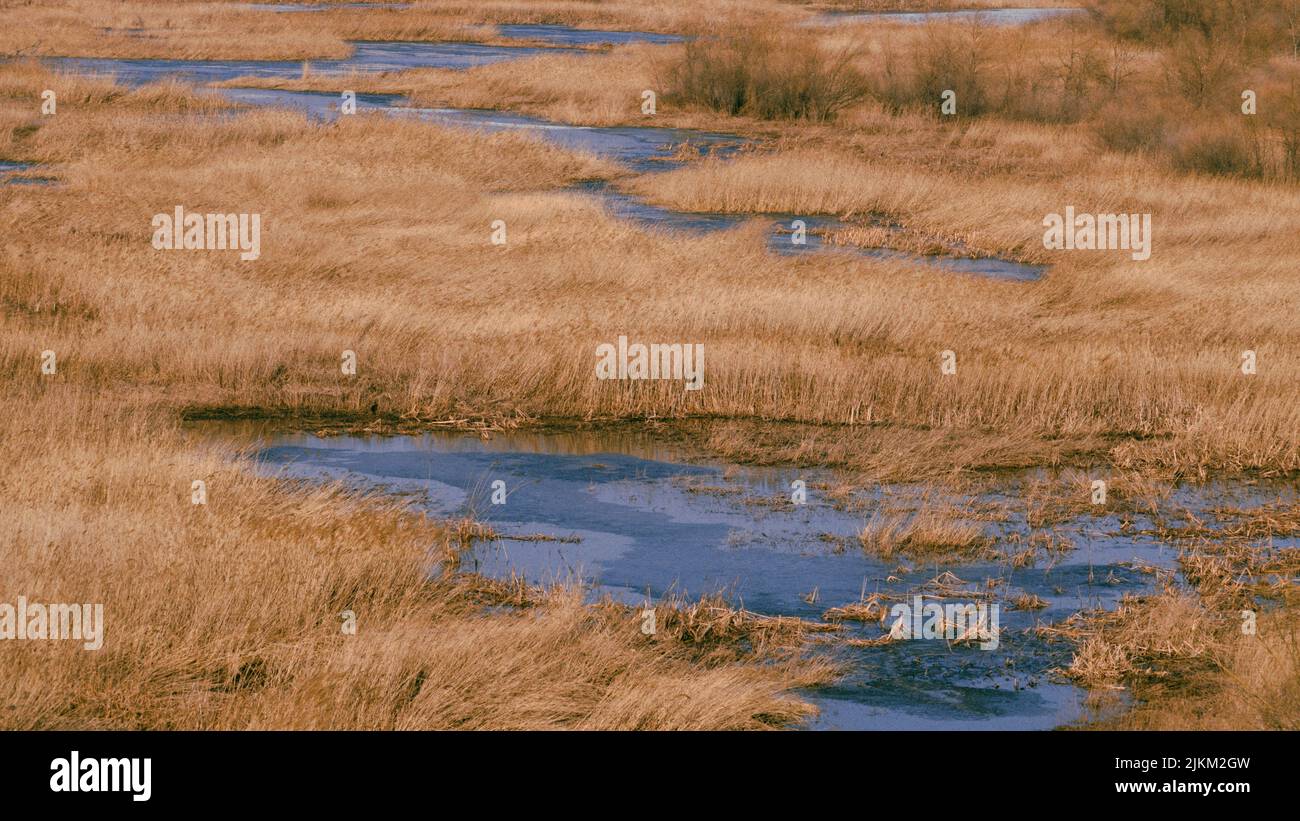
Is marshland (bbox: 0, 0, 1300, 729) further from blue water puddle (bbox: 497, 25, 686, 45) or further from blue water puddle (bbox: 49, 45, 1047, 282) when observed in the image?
blue water puddle (bbox: 497, 25, 686, 45)

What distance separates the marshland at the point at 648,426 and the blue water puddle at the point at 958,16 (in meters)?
28.5

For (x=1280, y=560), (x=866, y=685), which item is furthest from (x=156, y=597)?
(x=1280, y=560)

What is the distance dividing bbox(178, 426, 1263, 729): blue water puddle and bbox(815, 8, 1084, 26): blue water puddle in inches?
1854

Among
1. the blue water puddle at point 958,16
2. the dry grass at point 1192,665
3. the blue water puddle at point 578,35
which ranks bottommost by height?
the dry grass at point 1192,665

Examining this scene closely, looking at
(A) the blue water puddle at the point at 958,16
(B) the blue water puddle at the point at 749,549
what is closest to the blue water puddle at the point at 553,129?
(B) the blue water puddle at the point at 749,549

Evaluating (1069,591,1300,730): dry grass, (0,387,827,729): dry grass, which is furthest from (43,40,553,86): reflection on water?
(1069,591,1300,730): dry grass

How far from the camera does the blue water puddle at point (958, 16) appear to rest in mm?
59594

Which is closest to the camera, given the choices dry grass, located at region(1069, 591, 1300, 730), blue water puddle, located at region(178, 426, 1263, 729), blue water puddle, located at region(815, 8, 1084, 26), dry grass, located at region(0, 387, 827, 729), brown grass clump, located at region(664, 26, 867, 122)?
dry grass, located at region(0, 387, 827, 729)

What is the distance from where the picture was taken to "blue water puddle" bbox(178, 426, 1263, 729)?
350 inches

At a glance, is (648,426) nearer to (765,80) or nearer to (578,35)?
(765,80)

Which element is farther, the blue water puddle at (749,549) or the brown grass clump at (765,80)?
the brown grass clump at (765,80)

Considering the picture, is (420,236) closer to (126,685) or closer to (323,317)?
(323,317)

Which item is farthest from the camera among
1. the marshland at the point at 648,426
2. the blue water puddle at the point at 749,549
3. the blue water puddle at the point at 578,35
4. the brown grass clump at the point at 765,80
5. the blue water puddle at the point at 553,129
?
the blue water puddle at the point at 578,35

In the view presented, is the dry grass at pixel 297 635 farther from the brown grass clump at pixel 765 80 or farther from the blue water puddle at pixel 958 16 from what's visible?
the blue water puddle at pixel 958 16
